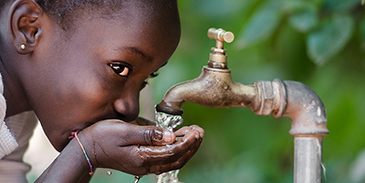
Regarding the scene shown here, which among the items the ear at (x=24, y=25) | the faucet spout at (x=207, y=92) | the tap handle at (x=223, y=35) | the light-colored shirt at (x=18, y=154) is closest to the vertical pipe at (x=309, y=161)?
the faucet spout at (x=207, y=92)

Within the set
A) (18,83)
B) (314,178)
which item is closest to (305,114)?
(314,178)

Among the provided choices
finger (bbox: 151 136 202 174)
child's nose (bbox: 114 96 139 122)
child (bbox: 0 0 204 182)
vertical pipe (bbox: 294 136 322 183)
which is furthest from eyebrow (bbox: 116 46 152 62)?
vertical pipe (bbox: 294 136 322 183)

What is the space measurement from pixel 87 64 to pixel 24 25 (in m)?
0.17

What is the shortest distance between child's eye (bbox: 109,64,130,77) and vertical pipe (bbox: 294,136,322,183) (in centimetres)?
42

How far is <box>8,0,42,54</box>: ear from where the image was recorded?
873mm

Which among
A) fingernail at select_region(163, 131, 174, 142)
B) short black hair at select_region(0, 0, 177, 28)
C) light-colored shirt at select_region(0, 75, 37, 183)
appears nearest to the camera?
fingernail at select_region(163, 131, 174, 142)

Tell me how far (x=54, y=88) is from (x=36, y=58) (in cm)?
8

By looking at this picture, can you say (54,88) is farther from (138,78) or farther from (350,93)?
(350,93)

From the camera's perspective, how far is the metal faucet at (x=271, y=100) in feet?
3.03

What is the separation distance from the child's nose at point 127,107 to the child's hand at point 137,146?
0.21ft

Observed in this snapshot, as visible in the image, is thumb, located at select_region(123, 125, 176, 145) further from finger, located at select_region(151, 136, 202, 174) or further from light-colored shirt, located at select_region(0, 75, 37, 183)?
light-colored shirt, located at select_region(0, 75, 37, 183)

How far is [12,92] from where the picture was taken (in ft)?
3.21

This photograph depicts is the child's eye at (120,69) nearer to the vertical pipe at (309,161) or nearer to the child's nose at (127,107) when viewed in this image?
the child's nose at (127,107)

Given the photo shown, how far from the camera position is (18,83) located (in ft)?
3.13
